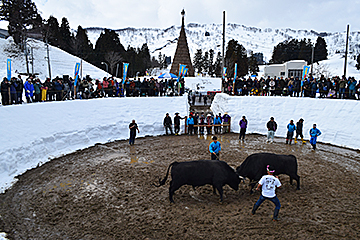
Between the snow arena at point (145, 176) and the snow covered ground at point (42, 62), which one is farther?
the snow covered ground at point (42, 62)

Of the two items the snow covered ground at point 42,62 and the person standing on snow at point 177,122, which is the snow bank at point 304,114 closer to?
the person standing on snow at point 177,122

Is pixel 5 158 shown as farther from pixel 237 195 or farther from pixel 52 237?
pixel 237 195

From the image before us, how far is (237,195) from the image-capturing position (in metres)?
7.86

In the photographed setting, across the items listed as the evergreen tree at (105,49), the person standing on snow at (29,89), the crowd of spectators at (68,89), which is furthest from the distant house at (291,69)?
the person standing on snow at (29,89)

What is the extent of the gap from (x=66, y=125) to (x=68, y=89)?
3.64 m

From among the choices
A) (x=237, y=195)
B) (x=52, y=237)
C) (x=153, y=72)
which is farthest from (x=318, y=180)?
(x=153, y=72)

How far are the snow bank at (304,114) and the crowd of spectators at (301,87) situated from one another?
3.43 feet

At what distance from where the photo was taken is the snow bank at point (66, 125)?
9703mm

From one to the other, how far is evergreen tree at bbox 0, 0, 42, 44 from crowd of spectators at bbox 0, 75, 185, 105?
24.2 m

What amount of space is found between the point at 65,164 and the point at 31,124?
2437mm

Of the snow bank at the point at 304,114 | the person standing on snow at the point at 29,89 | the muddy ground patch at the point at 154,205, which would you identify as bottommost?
the muddy ground patch at the point at 154,205

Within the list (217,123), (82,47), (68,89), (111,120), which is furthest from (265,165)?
(82,47)

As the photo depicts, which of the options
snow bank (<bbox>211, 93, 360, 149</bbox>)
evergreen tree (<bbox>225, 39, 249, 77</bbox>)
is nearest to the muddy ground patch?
snow bank (<bbox>211, 93, 360, 149</bbox>)

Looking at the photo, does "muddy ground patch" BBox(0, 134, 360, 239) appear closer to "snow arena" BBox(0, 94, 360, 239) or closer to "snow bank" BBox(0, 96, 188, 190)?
"snow arena" BBox(0, 94, 360, 239)
